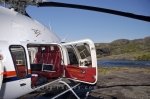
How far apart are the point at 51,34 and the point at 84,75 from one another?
8.03 feet

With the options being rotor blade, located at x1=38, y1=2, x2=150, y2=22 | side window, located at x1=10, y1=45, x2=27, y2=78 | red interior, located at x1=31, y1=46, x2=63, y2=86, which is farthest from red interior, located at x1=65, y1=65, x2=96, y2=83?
rotor blade, located at x1=38, y1=2, x2=150, y2=22

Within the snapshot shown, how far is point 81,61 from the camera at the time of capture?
43.6ft

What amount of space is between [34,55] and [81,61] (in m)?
2.16

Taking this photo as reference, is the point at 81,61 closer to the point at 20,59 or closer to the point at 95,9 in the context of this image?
the point at 20,59

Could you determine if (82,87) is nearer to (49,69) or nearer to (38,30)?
(49,69)

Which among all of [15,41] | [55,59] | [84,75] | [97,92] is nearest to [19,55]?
[15,41]

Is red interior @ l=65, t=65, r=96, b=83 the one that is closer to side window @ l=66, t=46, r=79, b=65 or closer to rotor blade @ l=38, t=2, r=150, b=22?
side window @ l=66, t=46, r=79, b=65

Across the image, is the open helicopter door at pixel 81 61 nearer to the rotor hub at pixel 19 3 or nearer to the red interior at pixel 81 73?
the red interior at pixel 81 73

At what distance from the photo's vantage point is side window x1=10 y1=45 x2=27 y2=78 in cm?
1040

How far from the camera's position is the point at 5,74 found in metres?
9.83

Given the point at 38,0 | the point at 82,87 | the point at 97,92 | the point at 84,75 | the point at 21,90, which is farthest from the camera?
the point at 97,92

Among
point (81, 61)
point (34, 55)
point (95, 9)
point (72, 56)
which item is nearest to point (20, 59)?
point (34, 55)

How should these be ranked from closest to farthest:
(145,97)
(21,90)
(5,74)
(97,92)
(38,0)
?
1. (5,74)
2. (21,90)
3. (38,0)
4. (145,97)
5. (97,92)

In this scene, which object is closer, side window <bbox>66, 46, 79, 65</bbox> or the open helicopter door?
the open helicopter door
